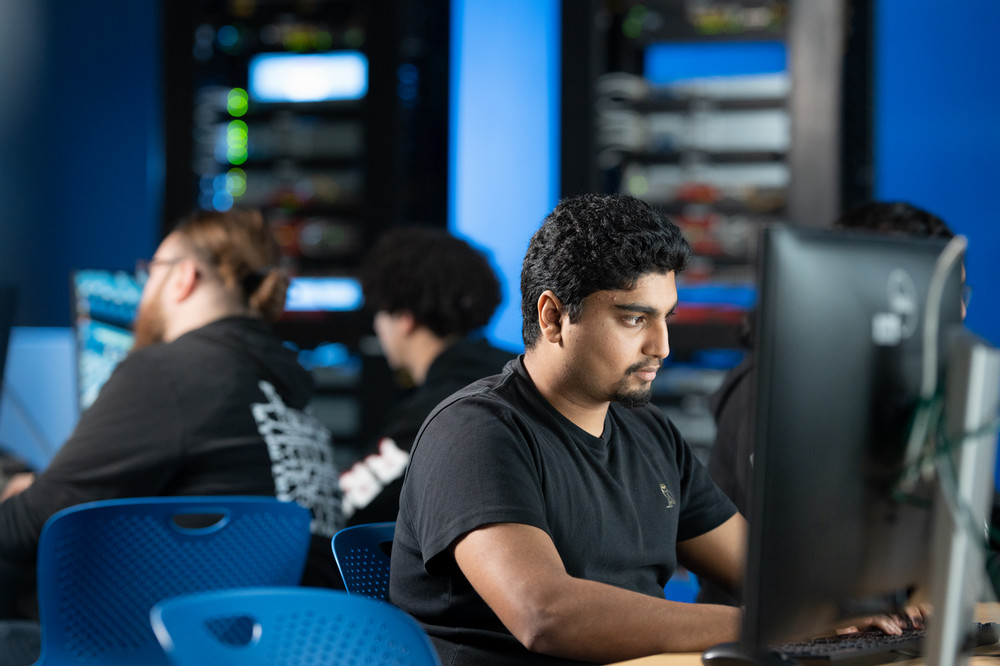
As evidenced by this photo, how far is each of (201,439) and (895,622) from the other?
132 centimetres

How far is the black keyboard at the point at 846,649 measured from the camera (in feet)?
3.85

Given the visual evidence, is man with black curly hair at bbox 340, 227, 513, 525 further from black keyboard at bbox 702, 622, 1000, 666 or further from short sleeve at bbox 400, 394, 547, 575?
black keyboard at bbox 702, 622, 1000, 666

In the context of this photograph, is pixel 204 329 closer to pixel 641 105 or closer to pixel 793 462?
pixel 793 462

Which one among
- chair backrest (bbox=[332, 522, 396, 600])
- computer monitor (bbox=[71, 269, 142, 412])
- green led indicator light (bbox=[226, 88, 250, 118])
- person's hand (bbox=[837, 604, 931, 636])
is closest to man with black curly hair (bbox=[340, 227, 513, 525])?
computer monitor (bbox=[71, 269, 142, 412])

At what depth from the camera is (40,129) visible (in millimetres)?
4871

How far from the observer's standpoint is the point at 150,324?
8.07 feet

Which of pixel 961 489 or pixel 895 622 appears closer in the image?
pixel 961 489

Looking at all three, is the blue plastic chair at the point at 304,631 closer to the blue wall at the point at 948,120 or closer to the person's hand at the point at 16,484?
the person's hand at the point at 16,484

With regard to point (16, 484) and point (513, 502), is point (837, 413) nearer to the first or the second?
point (513, 502)

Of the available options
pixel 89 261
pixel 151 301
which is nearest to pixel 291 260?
pixel 89 261

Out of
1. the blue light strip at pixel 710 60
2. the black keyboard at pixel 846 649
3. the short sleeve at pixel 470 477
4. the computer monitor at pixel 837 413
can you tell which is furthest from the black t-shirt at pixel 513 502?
the blue light strip at pixel 710 60

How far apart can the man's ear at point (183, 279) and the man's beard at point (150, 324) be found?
0.21ft

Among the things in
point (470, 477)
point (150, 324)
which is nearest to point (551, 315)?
point (470, 477)

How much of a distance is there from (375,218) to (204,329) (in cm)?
259
